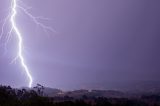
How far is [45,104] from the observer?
41.3 meters

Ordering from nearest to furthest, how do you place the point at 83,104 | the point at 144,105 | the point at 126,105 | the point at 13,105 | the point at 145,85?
the point at 13,105
the point at 83,104
the point at 126,105
the point at 144,105
the point at 145,85

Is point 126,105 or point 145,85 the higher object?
point 145,85

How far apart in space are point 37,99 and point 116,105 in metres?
8.94

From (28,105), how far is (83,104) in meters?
8.07

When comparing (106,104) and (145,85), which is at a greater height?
(145,85)

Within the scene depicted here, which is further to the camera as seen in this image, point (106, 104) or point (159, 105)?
point (159, 105)

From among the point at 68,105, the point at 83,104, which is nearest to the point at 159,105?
the point at 83,104

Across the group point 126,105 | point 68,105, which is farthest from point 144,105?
point 68,105

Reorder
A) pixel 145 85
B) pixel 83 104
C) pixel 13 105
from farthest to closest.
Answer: pixel 145 85 < pixel 83 104 < pixel 13 105

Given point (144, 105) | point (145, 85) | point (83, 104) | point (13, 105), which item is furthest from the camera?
point (145, 85)

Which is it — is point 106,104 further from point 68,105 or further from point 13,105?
point 13,105

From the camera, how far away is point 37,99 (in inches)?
1754

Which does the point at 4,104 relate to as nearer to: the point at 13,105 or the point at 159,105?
the point at 13,105

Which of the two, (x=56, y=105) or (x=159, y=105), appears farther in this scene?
(x=159, y=105)
